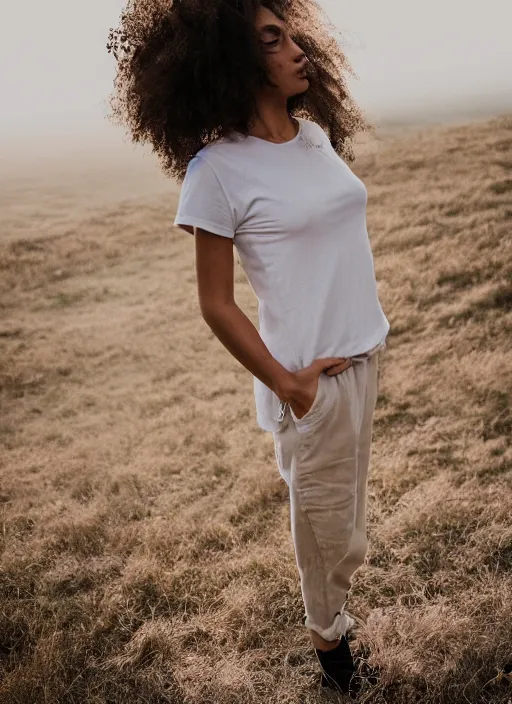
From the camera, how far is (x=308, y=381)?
177 centimetres

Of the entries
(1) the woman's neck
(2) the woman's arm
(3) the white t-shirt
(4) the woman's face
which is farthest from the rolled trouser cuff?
(4) the woman's face

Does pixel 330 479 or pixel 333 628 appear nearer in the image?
pixel 330 479

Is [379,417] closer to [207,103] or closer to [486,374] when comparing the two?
[486,374]

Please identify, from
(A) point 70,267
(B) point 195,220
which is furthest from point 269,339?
(A) point 70,267

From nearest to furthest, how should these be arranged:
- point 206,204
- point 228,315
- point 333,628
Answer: point 206,204, point 228,315, point 333,628

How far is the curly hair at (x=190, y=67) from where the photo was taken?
1683mm

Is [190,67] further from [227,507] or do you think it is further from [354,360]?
[227,507]

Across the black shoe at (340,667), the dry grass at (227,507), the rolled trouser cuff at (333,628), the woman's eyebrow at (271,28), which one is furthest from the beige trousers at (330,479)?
the woman's eyebrow at (271,28)

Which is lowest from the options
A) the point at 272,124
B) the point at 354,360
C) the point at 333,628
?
the point at 333,628

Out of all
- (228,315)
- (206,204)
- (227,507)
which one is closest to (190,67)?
(206,204)

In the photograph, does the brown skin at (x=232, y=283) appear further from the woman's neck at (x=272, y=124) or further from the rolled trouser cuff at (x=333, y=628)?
the rolled trouser cuff at (x=333, y=628)

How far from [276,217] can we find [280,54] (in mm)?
506

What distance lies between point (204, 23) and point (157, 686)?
7.70 ft

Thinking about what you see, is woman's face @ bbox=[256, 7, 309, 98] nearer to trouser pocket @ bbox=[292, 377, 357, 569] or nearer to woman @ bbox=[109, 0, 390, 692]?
woman @ bbox=[109, 0, 390, 692]
